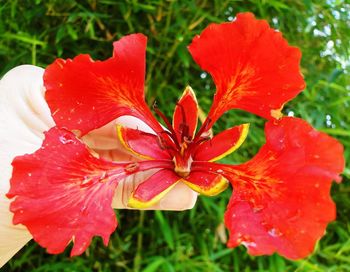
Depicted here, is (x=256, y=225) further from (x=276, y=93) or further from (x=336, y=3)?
(x=336, y=3)

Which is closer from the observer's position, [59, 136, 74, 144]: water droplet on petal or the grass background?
[59, 136, 74, 144]: water droplet on petal

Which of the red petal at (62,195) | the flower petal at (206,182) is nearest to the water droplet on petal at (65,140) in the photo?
the red petal at (62,195)

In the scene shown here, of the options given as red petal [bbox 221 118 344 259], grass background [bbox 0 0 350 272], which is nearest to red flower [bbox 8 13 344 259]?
red petal [bbox 221 118 344 259]

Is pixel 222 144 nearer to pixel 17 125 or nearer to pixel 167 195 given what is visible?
pixel 167 195

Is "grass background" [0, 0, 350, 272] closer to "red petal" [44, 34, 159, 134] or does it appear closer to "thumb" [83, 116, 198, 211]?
"thumb" [83, 116, 198, 211]

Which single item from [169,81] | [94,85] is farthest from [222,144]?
[169,81]

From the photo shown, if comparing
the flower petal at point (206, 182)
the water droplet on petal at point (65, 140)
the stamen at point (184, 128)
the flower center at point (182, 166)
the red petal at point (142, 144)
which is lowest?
the flower petal at point (206, 182)

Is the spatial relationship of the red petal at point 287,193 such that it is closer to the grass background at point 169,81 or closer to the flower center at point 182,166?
the flower center at point 182,166
